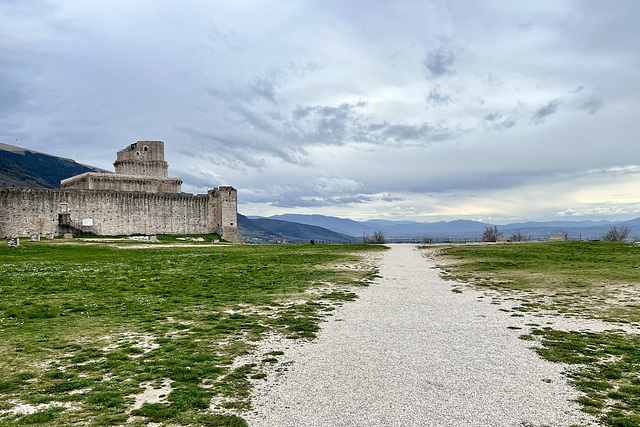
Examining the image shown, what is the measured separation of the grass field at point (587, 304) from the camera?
792 centimetres

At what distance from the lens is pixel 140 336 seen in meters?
11.7

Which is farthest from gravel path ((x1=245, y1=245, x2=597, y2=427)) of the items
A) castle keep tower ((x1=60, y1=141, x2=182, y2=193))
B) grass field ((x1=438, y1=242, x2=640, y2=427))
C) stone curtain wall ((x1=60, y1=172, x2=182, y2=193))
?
castle keep tower ((x1=60, y1=141, x2=182, y2=193))

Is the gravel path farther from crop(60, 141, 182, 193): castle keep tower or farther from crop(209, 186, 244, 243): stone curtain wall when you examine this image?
crop(60, 141, 182, 193): castle keep tower

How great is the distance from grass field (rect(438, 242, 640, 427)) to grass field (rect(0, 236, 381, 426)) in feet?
24.3

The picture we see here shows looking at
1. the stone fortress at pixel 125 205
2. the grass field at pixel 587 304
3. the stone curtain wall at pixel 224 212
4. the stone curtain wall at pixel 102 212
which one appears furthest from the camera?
the stone curtain wall at pixel 224 212

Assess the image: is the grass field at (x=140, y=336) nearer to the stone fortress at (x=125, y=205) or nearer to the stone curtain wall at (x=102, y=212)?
the stone curtain wall at (x=102, y=212)

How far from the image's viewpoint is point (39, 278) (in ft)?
69.6

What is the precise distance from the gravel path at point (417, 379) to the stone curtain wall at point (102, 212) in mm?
69408

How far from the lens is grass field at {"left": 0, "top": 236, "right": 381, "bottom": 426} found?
23.3 feet

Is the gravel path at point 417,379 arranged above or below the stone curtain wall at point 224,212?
below

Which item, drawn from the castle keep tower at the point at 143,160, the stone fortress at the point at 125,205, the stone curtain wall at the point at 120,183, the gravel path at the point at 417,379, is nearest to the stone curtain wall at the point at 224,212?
the stone fortress at the point at 125,205

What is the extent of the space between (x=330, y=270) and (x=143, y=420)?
77.1 ft

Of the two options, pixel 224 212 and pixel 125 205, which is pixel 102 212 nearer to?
pixel 125 205

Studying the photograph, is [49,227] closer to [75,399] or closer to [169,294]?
[169,294]
